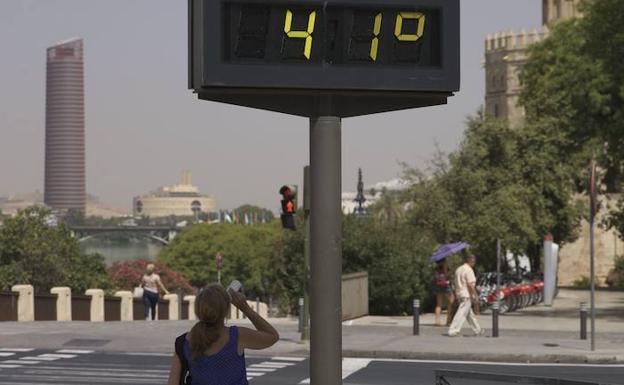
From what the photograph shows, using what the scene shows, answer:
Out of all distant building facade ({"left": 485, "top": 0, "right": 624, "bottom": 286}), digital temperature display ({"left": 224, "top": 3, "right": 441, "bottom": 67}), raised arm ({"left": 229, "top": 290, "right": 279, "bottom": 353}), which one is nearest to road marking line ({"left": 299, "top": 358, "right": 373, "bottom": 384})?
digital temperature display ({"left": 224, "top": 3, "right": 441, "bottom": 67})

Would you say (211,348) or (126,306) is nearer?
(211,348)

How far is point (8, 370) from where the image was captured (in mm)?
20469

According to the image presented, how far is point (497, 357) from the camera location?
2297 centimetres

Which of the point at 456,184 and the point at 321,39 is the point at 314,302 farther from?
the point at 456,184

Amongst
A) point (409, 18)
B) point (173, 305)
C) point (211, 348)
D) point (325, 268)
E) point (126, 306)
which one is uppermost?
point (409, 18)

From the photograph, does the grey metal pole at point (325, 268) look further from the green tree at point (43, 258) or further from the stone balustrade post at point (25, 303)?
the green tree at point (43, 258)

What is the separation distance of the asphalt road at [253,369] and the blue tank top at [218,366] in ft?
34.9

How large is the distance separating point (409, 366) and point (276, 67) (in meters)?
12.9

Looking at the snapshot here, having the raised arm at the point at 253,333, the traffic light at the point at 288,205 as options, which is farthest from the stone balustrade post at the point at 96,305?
the raised arm at the point at 253,333

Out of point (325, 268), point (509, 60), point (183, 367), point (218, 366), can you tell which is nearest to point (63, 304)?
point (325, 268)

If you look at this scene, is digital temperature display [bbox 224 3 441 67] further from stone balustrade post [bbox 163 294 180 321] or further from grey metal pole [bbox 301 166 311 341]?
stone balustrade post [bbox 163 294 180 321]

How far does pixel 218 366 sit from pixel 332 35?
217cm

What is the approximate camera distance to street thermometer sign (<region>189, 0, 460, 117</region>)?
9297 millimetres

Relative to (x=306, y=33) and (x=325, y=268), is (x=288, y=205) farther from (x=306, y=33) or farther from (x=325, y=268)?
(x=306, y=33)
